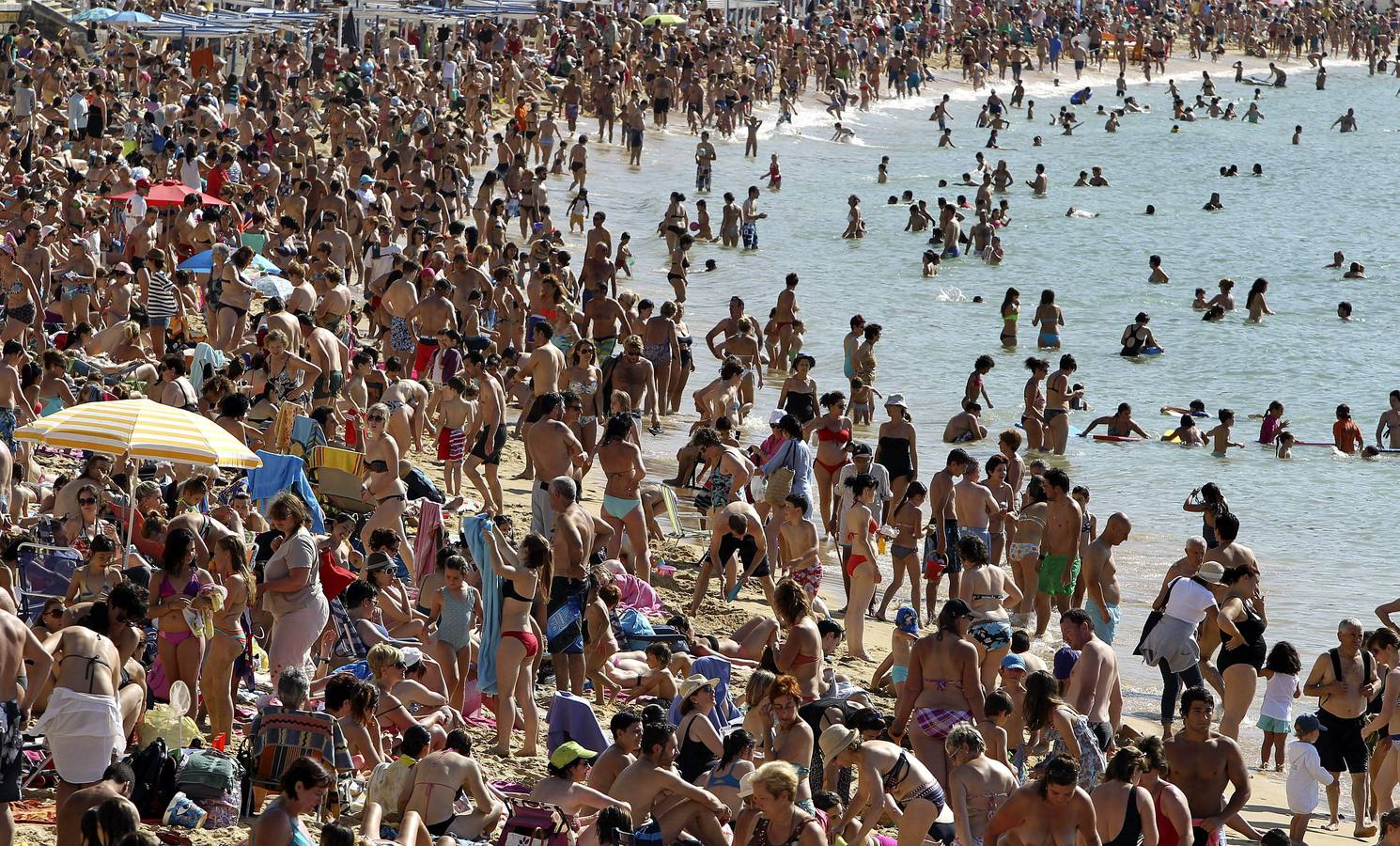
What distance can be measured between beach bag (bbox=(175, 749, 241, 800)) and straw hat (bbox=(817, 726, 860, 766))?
2.29 metres

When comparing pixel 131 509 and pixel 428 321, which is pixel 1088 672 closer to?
pixel 131 509

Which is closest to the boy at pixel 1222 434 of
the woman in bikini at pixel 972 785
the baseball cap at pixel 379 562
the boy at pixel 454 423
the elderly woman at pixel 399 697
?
the boy at pixel 454 423

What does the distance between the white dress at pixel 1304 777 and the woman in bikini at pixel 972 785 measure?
7.17ft

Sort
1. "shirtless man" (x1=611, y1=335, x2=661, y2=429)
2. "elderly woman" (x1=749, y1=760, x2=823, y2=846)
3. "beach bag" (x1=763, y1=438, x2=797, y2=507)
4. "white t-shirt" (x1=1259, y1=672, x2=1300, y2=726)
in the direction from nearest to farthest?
1. "elderly woman" (x1=749, y1=760, x2=823, y2=846)
2. "white t-shirt" (x1=1259, y1=672, x2=1300, y2=726)
3. "beach bag" (x1=763, y1=438, x2=797, y2=507)
4. "shirtless man" (x1=611, y1=335, x2=661, y2=429)

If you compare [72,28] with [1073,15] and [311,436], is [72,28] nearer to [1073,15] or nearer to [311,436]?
[311,436]

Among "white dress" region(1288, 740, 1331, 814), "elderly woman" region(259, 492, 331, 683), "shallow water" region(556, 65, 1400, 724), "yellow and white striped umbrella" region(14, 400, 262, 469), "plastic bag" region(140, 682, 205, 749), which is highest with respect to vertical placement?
"yellow and white striped umbrella" region(14, 400, 262, 469)

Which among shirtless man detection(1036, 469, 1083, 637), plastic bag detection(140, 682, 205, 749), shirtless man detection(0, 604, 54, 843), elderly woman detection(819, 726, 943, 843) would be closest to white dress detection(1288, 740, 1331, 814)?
elderly woman detection(819, 726, 943, 843)

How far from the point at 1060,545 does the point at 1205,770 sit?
3819mm

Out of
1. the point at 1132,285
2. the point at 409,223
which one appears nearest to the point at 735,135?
the point at 1132,285

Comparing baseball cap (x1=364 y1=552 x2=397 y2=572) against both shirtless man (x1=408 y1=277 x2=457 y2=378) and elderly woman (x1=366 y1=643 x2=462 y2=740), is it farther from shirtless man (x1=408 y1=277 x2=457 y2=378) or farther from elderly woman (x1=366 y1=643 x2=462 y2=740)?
shirtless man (x1=408 y1=277 x2=457 y2=378)

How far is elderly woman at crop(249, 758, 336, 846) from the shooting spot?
5.41m

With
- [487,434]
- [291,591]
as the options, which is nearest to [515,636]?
[291,591]

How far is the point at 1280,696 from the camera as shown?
8.98 meters

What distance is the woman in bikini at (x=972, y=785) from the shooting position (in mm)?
6672
